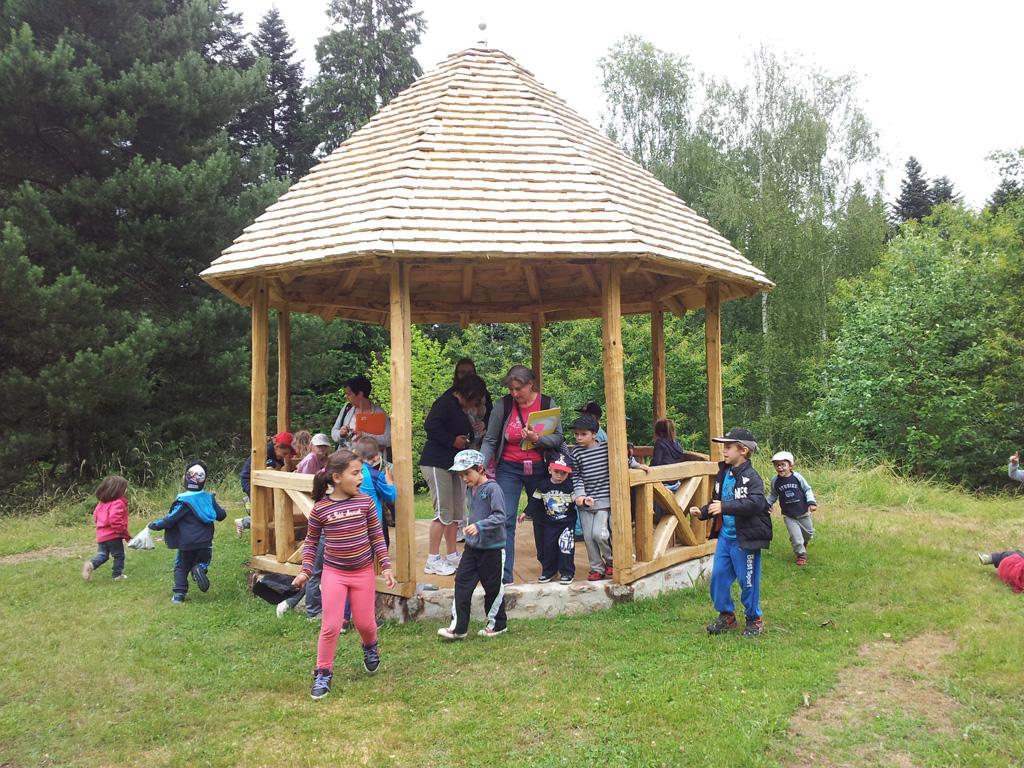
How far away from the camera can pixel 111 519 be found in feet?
26.4

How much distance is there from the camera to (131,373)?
13203mm

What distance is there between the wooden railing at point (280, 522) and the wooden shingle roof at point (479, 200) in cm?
197

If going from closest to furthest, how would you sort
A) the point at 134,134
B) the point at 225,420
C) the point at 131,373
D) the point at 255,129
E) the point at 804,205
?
the point at 131,373 → the point at 134,134 → the point at 225,420 → the point at 804,205 → the point at 255,129

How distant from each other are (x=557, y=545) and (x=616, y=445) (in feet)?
3.58

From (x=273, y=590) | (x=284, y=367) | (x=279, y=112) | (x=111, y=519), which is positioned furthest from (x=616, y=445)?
(x=279, y=112)

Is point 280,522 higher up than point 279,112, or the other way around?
point 279,112

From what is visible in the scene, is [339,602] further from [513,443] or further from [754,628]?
[754,628]

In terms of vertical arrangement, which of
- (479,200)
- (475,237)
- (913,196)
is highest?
(913,196)

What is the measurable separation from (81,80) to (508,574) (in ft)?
43.6

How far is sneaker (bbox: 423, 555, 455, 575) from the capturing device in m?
6.85

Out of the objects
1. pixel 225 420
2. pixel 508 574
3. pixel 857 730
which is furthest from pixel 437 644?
pixel 225 420

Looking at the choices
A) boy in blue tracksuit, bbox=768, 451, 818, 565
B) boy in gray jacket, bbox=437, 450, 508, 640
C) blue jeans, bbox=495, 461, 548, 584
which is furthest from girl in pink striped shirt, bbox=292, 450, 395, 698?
boy in blue tracksuit, bbox=768, 451, 818, 565

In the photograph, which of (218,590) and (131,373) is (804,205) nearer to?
(131,373)

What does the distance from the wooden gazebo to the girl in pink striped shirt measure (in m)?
1.15
